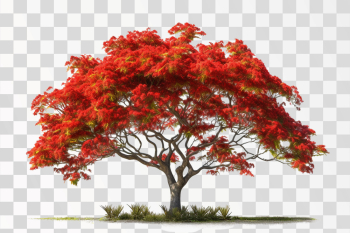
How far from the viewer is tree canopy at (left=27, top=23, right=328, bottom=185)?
58.6 feet

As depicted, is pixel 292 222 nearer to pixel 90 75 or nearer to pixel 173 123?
pixel 173 123

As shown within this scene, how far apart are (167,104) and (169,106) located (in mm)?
495

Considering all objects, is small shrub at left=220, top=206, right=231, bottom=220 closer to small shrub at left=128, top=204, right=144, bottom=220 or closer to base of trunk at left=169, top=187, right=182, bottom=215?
base of trunk at left=169, top=187, right=182, bottom=215

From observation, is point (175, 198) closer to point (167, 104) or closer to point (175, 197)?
point (175, 197)

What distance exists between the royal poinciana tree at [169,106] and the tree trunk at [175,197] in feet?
0.15

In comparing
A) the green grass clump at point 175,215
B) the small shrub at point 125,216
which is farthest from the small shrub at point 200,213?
the small shrub at point 125,216

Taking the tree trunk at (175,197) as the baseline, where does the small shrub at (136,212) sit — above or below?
below

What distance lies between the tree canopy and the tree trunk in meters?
0.40

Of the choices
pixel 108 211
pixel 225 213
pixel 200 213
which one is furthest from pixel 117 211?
pixel 225 213

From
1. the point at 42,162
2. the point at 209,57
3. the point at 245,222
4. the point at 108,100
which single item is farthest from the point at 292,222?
the point at 42,162

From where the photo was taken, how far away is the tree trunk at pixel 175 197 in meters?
21.4

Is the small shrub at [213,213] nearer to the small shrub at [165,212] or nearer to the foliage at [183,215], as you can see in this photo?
the foliage at [183,215]

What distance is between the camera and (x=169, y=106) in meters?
19.3

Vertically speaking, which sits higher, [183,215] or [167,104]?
[167,104]
